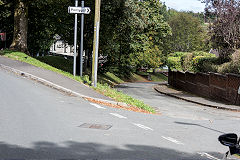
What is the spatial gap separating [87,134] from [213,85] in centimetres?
1772

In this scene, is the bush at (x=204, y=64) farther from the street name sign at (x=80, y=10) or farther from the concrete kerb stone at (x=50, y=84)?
the concrete kerb stone at (x=50, y=84)

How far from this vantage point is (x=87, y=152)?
21.4ft

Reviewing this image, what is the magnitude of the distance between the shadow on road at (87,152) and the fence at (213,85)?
48.9 feet

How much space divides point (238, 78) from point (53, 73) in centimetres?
1030

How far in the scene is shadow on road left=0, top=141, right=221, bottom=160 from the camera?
242 inches

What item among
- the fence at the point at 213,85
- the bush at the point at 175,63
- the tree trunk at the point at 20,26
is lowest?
the fence at the point at 213,85

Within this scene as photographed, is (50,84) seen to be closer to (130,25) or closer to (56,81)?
(56,81)

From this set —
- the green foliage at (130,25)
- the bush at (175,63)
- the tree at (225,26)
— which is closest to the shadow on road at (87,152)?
the tree at (225,26)

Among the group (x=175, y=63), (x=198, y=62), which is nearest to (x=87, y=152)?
(x=198, y=62)

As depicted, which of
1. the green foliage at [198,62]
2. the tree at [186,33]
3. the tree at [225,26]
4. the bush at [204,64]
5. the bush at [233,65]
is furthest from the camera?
the tree at [186,33]

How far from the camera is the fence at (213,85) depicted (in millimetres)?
21503

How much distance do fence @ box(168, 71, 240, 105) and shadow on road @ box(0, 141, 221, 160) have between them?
14.9m

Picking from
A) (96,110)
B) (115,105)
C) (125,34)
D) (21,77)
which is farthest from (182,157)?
(125,34)

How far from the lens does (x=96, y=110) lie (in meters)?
12.1
